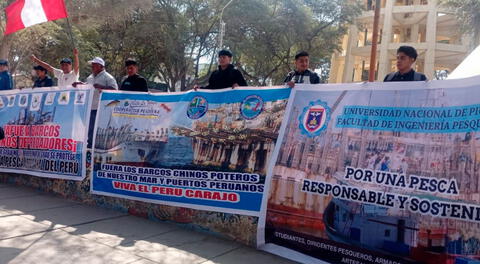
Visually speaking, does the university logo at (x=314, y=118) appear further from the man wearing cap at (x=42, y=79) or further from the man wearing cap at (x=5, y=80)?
the man wearing cap at (x=5, y=80)

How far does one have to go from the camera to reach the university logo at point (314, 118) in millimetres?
3912

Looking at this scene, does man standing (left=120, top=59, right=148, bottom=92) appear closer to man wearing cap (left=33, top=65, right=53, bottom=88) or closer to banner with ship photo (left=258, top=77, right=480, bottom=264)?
man wearing cap (left=33, top=65, right=53, bottom=88)

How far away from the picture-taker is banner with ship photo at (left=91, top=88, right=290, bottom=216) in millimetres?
4250

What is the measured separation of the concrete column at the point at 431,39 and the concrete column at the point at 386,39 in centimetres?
318

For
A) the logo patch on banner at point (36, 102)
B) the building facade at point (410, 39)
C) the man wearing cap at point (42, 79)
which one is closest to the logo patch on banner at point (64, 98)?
the logo patch on banner at point (36, 102)

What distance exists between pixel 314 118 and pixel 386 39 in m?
35.7

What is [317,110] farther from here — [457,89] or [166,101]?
[166,101]

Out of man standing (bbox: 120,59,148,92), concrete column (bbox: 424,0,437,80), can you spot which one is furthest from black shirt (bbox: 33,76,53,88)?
concrete column (bbox: 424,0,437,80)

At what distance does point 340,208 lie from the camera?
3.60 m

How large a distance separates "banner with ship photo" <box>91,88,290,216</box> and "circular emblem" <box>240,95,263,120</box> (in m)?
0.01

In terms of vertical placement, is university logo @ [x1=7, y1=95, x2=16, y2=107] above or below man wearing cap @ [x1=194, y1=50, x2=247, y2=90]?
below

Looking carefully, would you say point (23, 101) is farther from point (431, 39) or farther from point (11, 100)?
point (431, 39)

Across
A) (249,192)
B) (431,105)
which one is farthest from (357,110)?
(249,192)

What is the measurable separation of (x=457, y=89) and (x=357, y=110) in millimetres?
822
